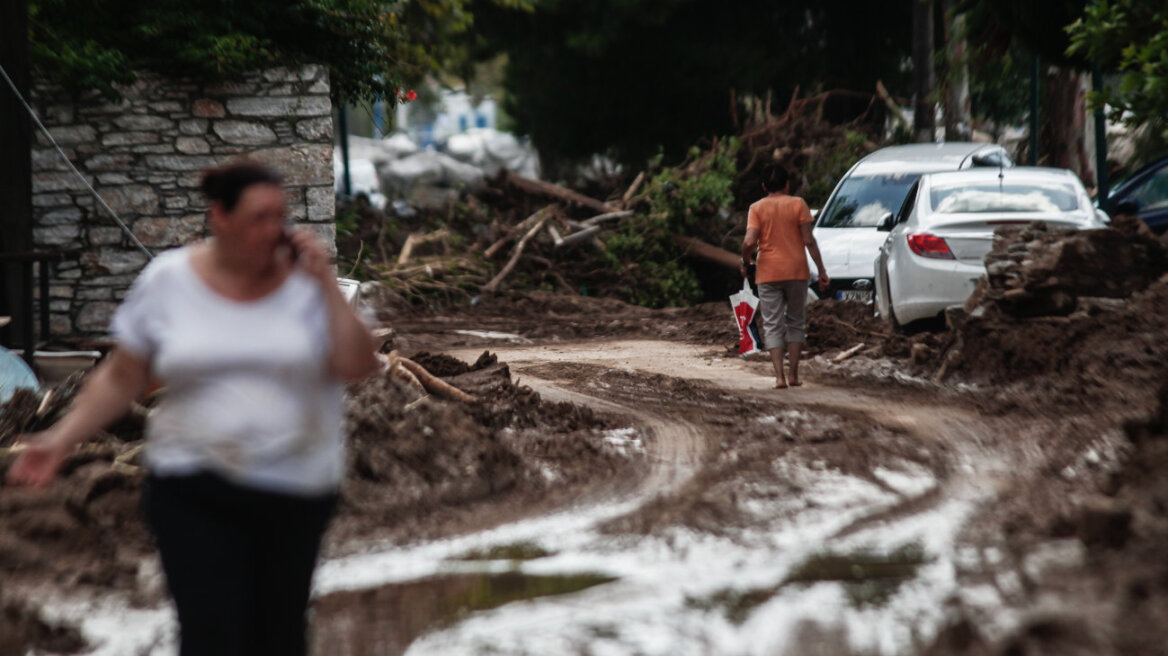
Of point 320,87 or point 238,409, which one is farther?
point 320,87

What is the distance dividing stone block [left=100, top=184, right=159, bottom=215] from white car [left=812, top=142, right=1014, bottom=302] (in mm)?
6622

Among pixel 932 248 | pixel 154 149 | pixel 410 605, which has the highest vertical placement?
pixel 154 149

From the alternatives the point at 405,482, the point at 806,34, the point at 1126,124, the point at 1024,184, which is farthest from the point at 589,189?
the point at 405,482

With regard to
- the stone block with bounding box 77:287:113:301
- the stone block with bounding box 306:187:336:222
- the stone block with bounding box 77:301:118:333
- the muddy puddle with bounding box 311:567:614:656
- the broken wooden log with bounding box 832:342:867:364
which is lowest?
the muddy puddle with bounding box 311:567:614:656

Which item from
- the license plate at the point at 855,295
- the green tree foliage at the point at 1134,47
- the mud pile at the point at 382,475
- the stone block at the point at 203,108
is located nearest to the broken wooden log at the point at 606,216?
the license plate at the point at 855,295

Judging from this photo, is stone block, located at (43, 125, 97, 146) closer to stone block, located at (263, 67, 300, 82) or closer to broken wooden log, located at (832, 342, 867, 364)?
stone block, located at (263, 67, 300, 82)

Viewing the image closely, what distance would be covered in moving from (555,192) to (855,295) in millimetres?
9342

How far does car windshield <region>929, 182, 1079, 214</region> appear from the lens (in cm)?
1215

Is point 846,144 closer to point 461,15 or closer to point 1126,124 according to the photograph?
point 461,15

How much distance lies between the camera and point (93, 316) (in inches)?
488

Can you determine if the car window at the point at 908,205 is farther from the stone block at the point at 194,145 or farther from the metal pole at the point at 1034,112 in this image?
the metal pole at the point at 1034,112

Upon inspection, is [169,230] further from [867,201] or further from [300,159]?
[867,201]

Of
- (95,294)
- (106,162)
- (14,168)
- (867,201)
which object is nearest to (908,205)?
(867,201)

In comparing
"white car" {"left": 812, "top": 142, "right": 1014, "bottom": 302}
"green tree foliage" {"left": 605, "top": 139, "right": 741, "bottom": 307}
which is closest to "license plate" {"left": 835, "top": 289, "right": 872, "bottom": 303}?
"white car" {"left": 812, "top": 142, "right": 1014, "bottom": 302}
